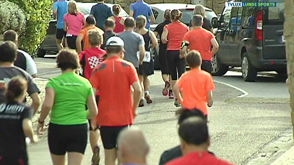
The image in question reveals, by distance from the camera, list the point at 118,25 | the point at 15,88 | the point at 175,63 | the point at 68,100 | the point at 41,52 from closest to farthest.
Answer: the point at 15,88 → the point at 68,100 → the point at 175,63 → the point at 118,25 → the point at 41,52

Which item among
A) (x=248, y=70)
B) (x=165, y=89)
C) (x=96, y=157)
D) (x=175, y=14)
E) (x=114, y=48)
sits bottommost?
(x=248, y=70)

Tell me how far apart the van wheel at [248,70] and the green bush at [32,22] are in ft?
16.5

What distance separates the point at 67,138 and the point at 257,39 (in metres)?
11.7

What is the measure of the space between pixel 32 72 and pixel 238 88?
9731 mm

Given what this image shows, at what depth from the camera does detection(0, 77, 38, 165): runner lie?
801 centimetres

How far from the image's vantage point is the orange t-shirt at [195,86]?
10.7m


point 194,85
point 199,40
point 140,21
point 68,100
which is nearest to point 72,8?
point 140,21

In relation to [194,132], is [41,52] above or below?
below

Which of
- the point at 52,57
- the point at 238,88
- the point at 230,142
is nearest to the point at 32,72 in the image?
the point at 230,142

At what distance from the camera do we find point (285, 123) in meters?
14.6

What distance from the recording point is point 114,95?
9.66 metres

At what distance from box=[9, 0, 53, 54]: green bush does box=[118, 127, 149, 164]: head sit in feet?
38.5

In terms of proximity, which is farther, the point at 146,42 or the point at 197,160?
the point at 146,42

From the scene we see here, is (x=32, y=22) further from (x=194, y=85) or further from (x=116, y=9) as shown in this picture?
(x=194, y=85)
